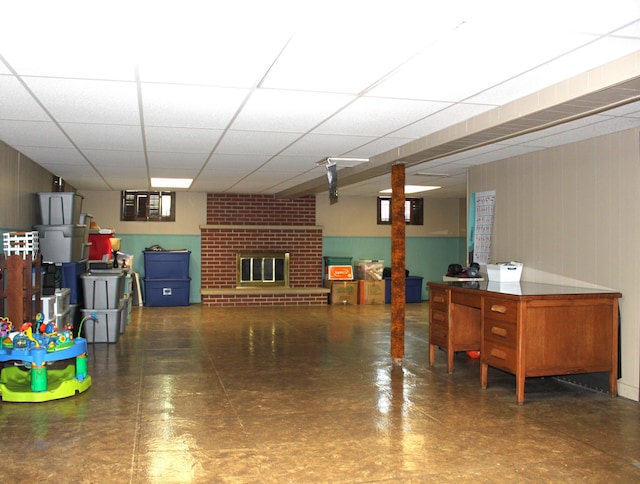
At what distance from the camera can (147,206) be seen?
12.0 m

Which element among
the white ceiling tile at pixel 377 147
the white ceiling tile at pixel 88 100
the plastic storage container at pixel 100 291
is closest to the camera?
the white ceiling tile at pixel 88 100

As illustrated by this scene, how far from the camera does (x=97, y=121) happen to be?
4.91 m

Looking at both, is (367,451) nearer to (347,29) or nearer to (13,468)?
(13,468)

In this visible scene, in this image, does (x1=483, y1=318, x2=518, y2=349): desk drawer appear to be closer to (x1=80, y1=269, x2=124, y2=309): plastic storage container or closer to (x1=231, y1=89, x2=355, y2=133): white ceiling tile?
(x1=231, y1=89, x2=355, y2=133): white ceiling tile

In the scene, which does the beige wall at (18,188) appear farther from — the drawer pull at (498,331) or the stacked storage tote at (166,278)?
the drawer pull at (498,331)

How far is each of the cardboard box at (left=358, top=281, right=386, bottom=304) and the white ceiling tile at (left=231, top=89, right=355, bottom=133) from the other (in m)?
7.24

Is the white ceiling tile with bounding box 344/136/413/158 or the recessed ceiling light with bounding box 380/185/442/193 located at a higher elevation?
the white ceiling tile with bounding box 344/136/413/158

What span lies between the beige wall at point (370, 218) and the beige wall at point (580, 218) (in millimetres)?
6137

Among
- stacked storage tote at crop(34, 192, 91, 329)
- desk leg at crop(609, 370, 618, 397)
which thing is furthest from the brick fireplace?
desk leg at crop(609, 370, 618, 397)

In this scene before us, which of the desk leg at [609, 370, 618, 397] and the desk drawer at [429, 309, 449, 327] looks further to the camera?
the desk drawer at [429, 309, 449, 327]

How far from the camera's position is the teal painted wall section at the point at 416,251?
13016 millimetres

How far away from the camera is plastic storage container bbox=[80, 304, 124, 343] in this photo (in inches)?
291

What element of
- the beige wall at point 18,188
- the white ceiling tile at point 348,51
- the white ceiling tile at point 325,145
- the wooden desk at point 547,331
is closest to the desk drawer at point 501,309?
the wooden desk at point 547,331

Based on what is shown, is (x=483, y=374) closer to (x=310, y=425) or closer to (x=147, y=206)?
(x=310, y=425)
